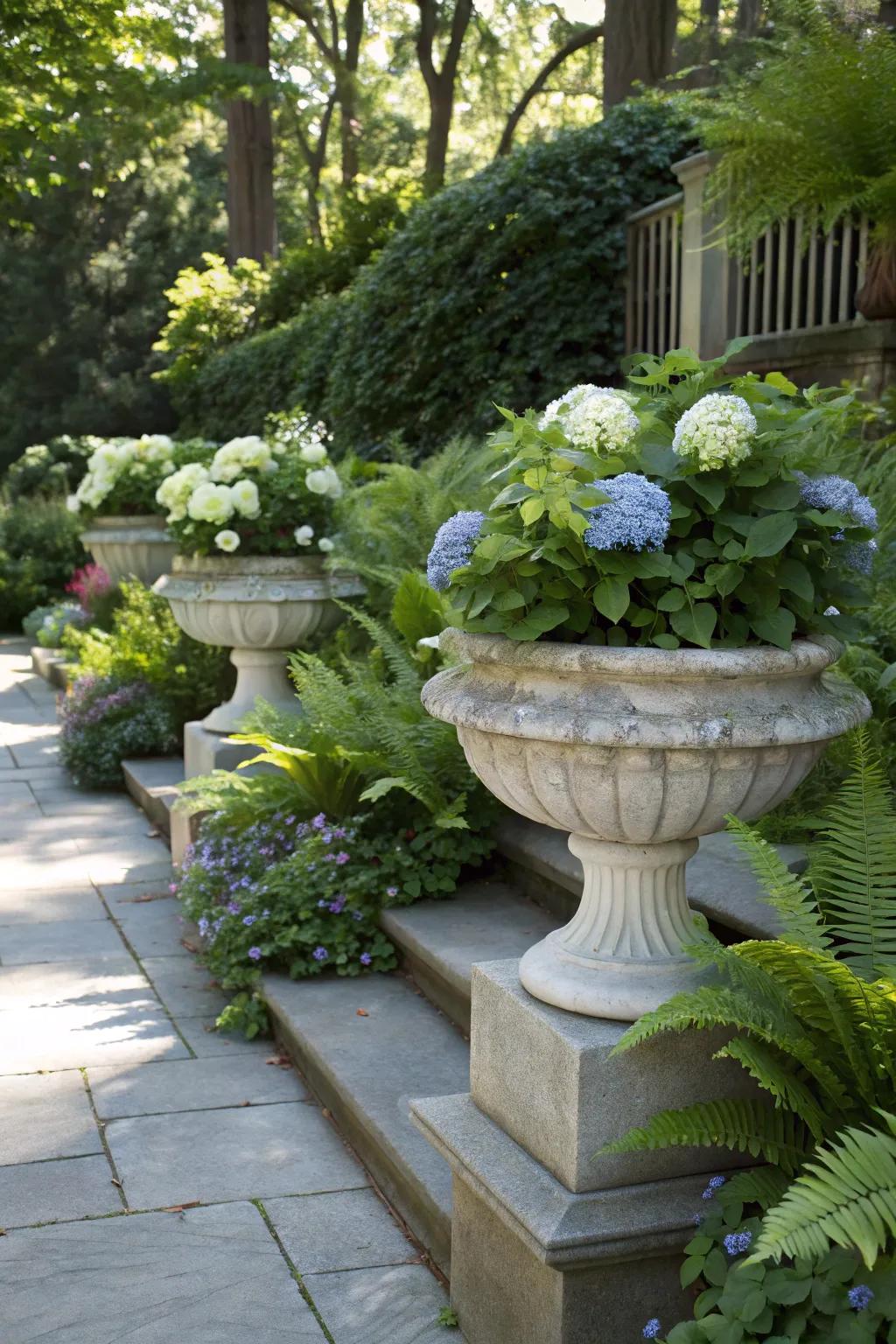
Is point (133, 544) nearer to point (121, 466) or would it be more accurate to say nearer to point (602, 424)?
point (121, 466)

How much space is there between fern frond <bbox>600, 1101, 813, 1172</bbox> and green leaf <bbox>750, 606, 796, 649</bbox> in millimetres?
756

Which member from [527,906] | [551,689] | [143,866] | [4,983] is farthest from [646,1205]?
[143,866]

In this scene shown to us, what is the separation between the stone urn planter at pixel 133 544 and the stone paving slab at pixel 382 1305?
22.4 ft

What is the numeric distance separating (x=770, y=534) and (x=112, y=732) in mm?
5589

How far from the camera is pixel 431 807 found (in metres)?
4.07

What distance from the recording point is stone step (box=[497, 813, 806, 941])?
9.47ft

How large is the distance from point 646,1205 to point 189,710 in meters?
5.40

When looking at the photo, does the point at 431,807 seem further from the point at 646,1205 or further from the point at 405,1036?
the point at 646,1205

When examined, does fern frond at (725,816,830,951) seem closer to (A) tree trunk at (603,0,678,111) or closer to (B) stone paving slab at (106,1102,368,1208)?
(B) stone paving slab at (106,1102,368,1208)

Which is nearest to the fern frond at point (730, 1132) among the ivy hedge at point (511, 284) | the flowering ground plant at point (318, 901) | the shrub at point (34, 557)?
the flowering ground plant at point (318, 901)

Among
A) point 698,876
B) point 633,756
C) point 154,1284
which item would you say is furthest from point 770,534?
point 154,1284

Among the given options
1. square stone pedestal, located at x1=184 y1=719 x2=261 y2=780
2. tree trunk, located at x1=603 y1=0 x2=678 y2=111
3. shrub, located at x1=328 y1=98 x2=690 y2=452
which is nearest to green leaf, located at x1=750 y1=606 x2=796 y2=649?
square stone pedestal, located at x1=184 y1=719 x2=261 y2=780

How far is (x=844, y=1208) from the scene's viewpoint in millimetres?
1668

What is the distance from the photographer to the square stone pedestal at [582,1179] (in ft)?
7.22
